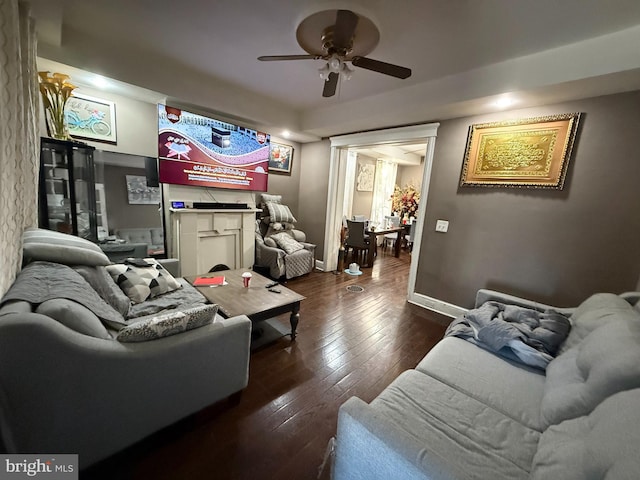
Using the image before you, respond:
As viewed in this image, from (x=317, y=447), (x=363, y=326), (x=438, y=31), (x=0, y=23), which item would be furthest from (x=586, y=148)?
(x=0, y=23)

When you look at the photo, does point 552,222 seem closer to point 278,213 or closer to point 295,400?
point 295,400

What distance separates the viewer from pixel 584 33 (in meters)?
1.70

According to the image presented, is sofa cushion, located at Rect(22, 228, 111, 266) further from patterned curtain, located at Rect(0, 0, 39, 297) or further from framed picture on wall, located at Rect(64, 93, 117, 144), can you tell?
framed picture on wall, located at Rect(64, 93, 117, 144)

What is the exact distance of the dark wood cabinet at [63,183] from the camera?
2.19 m

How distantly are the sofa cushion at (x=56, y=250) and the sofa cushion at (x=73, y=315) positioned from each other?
58 cm

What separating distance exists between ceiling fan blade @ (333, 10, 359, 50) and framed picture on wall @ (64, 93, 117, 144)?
8.65 feet

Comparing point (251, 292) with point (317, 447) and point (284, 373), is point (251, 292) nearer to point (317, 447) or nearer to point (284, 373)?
point (284, 373)

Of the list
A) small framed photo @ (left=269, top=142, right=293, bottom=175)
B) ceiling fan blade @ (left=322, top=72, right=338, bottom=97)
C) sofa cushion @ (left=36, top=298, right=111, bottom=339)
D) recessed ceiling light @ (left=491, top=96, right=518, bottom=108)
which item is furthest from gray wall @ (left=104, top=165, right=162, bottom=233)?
recessed ceiling light @ (left=491, top=96, right=518, bottom=108)

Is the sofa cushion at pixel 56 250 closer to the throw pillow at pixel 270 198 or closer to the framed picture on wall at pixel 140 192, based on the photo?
the framed picture on wall at pixel 140 192

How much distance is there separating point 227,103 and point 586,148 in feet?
12.4

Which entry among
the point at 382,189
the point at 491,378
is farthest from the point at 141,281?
the point at 382,189

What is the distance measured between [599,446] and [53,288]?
210 centimetres

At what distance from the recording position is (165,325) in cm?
121

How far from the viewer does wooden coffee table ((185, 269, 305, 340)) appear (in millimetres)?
1877
